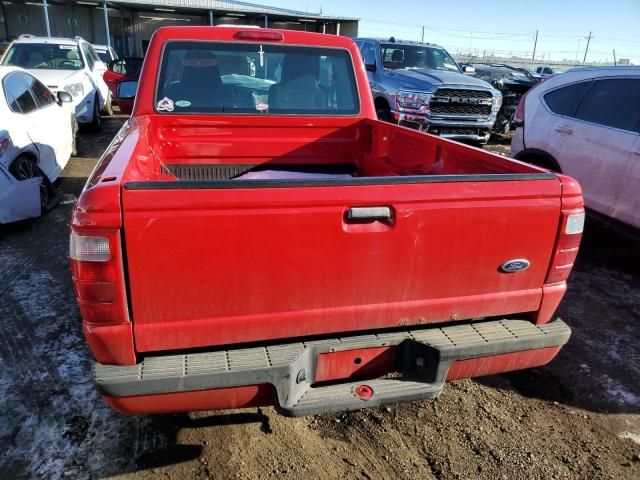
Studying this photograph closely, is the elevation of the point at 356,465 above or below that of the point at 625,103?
below

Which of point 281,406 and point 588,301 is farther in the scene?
point 588,301

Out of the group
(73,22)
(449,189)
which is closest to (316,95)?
(449,189)

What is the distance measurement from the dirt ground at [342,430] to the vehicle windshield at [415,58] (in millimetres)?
8580

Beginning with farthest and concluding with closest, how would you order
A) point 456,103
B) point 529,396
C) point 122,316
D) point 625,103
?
point 456,103
point 625,103
point 529,396
point 122,316

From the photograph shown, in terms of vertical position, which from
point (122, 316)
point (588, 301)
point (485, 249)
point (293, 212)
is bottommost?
point (588, 301)

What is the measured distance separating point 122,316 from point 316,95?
2.81m

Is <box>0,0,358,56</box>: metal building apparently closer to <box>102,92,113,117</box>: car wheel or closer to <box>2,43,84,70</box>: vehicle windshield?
<box>102,92,113,117</box>: car wheel

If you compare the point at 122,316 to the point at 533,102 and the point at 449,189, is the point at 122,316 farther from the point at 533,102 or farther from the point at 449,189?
the point at 533,102

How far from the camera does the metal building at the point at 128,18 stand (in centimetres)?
2809

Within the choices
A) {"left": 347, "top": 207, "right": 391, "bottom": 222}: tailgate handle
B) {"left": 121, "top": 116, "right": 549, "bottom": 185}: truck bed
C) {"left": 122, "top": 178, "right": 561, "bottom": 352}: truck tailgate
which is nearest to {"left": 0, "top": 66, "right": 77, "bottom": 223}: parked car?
{"left": 121, "top": 116, "right": 549, "bottom": 185}: truck bed

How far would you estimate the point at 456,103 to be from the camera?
1009 cm

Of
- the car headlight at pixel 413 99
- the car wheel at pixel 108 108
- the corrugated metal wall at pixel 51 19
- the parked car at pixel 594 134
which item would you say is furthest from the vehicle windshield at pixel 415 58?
the corrugated metal wall at pixel 51 19

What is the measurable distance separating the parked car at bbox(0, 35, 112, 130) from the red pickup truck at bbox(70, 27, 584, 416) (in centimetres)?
923

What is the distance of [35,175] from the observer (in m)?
6.29
